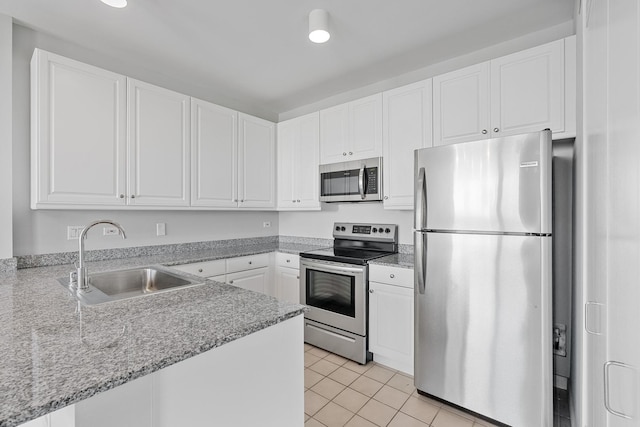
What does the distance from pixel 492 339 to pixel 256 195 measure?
96.8 inches

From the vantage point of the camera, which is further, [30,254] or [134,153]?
[134,153]

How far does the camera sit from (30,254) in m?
2.13

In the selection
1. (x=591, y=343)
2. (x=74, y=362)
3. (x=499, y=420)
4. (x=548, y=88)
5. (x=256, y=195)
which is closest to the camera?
(x=74, y=362)

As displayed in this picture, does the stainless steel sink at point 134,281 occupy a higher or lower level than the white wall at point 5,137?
lower

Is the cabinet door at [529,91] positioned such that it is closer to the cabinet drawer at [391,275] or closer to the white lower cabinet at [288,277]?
the cabinet drawer at [391,275]

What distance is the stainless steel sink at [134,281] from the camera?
5.81 feet

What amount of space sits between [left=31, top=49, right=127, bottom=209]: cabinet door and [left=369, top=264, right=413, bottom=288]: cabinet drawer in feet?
6.59

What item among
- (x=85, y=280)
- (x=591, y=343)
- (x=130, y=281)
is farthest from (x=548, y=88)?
(x=130, y=281)

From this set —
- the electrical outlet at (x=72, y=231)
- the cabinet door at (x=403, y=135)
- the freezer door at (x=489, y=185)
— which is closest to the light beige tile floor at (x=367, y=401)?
the freezer door at (x=489, y=185)

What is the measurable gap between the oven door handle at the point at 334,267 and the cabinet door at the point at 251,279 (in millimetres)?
480

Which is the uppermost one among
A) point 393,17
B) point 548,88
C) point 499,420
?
point 393,17

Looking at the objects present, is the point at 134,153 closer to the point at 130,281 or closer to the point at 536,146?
the point at 130,281

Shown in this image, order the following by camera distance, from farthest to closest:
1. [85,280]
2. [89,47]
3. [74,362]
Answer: [89,47]
[85,280]
[74,362]

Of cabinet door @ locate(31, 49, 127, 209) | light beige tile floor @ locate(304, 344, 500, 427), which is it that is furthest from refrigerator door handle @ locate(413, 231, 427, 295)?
cabinet door @ locate(31, 49, 127, 209)
